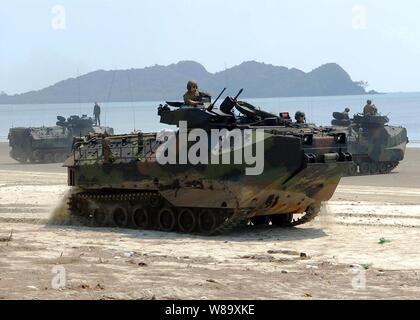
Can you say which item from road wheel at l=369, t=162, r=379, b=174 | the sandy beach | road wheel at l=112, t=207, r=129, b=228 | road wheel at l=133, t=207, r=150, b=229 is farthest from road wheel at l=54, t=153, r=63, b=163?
road wheel at l=133, t=207, r=150, b=229

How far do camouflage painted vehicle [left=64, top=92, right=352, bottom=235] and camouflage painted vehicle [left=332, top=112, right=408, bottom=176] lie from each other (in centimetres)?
1749

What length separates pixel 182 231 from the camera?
1883 centimetres

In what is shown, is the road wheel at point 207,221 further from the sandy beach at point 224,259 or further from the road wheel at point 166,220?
the road wheel at point 166,220

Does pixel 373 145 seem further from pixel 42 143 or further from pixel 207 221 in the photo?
pixel 207 221

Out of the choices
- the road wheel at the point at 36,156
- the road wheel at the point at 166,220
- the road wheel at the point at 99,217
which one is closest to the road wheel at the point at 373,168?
the road wheel at the point at 36,156

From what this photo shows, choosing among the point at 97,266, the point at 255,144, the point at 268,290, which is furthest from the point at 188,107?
the point at 268,290

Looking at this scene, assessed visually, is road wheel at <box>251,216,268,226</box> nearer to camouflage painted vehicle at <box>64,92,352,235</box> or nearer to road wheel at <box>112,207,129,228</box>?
camouflage painted vehicle at <box>64,92,352,235</box>

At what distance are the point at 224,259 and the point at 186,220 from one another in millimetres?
3830

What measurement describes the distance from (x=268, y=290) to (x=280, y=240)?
5657mm

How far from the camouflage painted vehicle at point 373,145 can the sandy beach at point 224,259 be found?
523 inches

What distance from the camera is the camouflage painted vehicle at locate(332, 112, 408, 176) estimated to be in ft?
122

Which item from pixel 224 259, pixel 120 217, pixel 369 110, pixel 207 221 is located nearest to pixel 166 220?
pixel 207 221

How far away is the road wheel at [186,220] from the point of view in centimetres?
1874
